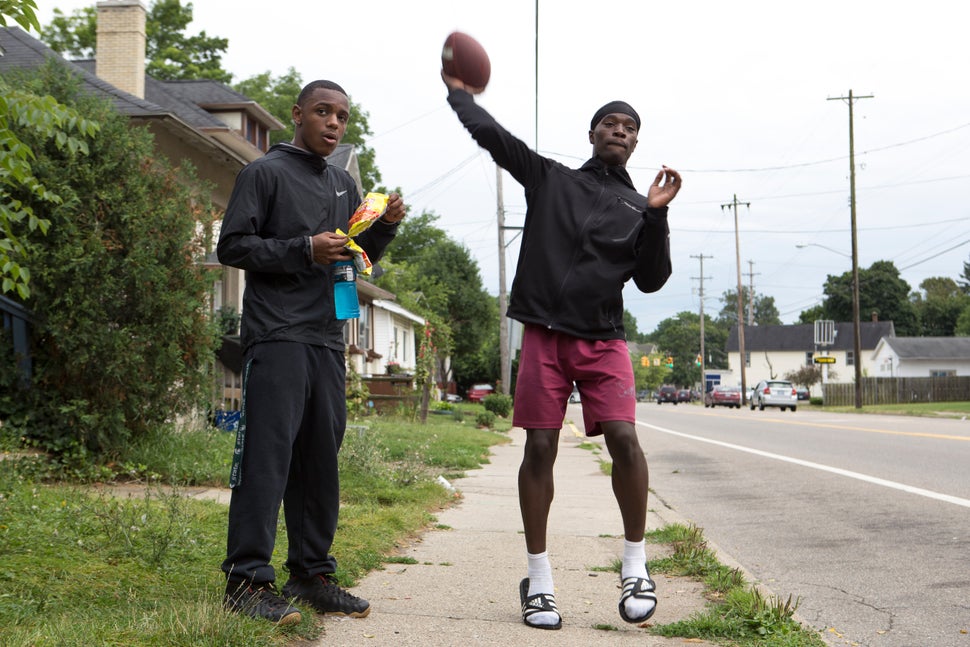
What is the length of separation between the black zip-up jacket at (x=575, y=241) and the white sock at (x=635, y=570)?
0.88 m

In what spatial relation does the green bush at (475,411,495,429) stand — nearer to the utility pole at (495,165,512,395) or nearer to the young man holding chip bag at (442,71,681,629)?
the utility pole at (495,165,512,395)

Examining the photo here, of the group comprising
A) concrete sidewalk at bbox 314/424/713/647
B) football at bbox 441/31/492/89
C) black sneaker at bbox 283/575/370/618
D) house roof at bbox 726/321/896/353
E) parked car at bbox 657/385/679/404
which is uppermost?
house roof at bbox 726/321/896/353

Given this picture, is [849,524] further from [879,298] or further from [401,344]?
[879,298]

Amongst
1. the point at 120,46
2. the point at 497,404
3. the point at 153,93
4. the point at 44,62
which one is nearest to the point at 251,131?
the point at 153,93

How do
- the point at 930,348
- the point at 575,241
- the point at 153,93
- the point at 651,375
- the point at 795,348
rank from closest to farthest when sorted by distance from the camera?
the point at 575,241, the point at 153,93, the point at 930,348, the point at 795,348, the point at 651,375

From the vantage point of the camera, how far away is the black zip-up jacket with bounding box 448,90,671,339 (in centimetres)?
431

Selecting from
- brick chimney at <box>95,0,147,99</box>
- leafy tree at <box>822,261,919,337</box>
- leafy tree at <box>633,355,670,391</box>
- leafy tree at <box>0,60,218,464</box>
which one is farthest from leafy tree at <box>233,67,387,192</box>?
leafy tree at <box>633,355,670,391</box>

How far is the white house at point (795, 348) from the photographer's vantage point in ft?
323

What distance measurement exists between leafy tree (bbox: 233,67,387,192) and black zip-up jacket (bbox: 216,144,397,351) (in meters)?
43.3

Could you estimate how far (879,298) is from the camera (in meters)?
110

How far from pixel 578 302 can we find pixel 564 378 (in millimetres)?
337

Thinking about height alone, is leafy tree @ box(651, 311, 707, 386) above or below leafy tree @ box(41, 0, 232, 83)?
below

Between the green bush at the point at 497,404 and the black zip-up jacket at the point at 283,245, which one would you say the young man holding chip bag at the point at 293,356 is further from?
the green bush at the point at 497,404

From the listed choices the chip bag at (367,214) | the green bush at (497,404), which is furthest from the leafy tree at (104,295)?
the green bush at (497,404)
